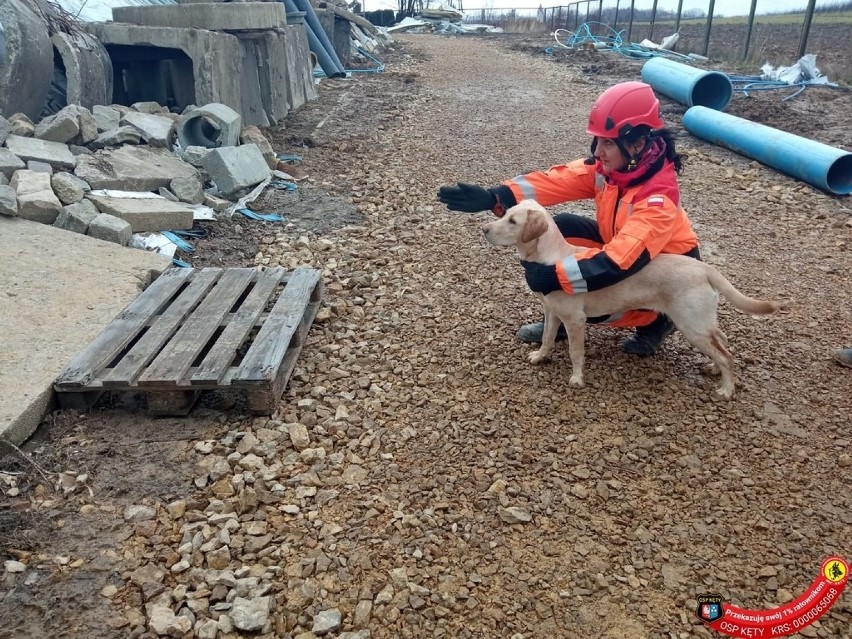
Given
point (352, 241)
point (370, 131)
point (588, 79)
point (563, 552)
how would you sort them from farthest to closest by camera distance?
point (588, 79) < point (370, 131) < point (352, 241) < point (563, 552)

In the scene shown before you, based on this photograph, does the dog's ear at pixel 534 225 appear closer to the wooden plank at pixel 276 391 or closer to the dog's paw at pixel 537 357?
the dog's paw at pixel 537 357

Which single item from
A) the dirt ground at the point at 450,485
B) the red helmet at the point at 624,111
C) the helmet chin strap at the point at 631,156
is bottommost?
the dirt ground at the point at 450,485

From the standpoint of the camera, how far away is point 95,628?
2.39 m

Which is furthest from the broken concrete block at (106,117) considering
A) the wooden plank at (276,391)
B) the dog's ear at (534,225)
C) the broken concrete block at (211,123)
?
the dog's ear at (534,225)

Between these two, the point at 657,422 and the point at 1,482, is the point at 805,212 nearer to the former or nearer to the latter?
the point at 657,422

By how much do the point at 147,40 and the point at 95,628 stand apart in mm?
7877

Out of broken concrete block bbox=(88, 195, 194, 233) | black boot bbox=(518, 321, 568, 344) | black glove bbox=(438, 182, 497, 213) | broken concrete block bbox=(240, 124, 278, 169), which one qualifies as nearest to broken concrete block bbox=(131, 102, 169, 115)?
broken concrete block bbox=(240, 124, 278, 169)

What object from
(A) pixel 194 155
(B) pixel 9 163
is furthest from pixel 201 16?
(B) pixel 9 163

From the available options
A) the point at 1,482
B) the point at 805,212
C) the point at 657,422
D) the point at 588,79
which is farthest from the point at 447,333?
the point at 588,79

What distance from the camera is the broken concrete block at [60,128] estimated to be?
639cm

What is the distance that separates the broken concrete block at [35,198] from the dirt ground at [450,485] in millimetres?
1294

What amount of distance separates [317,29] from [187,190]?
1043cm

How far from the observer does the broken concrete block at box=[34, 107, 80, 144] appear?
6389mm

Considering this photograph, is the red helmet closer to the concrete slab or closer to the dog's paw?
the dog's paw
